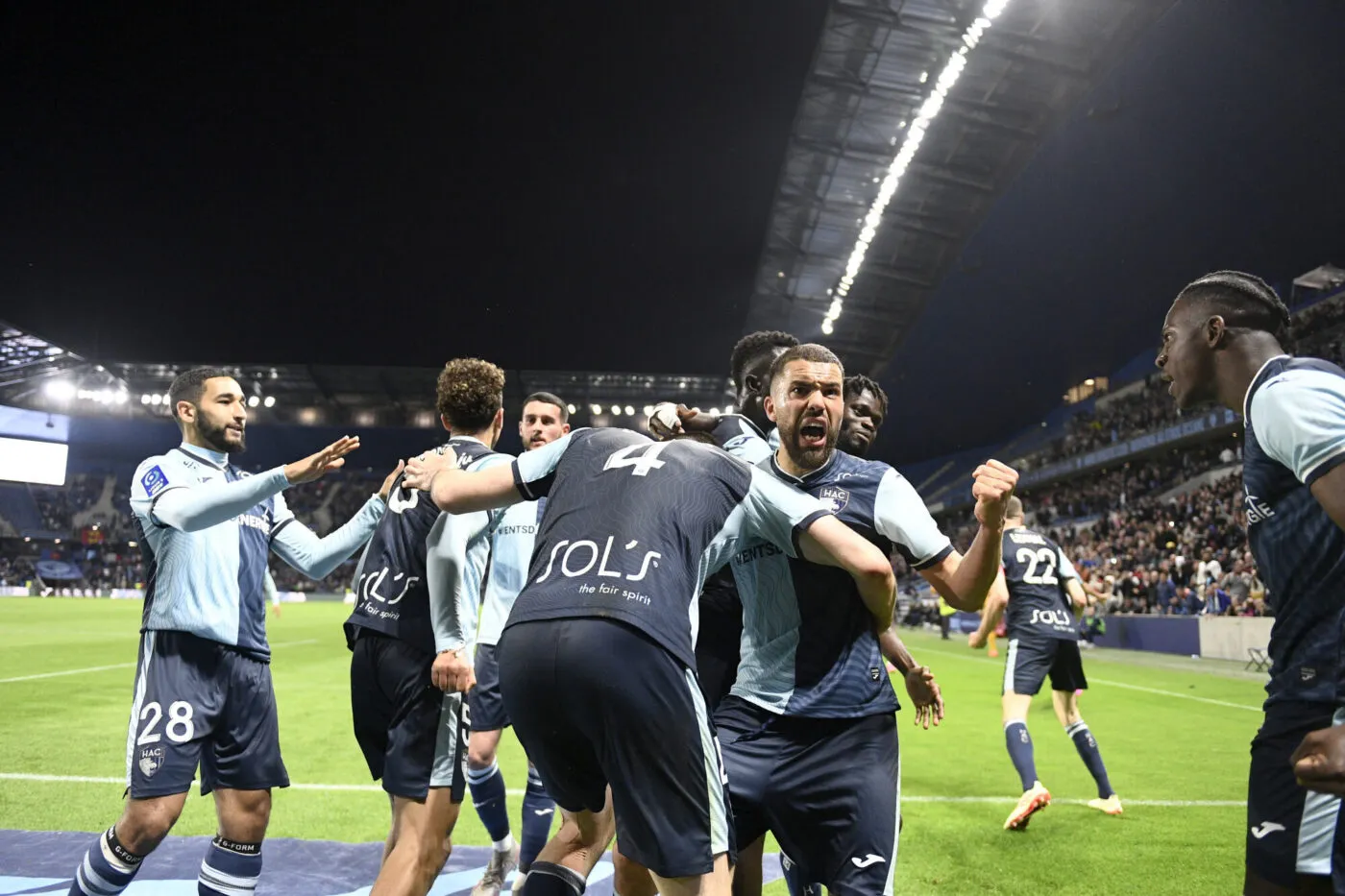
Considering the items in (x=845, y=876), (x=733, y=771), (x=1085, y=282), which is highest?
(x=1085, y=282)

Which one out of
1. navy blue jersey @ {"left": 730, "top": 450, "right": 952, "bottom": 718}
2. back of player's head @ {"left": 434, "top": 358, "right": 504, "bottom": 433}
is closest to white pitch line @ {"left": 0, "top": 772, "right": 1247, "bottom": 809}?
back of player's head @ {"left": 434, "top": 358, "right": 504, "bottom": 433}

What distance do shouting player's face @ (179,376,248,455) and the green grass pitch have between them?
2.86m

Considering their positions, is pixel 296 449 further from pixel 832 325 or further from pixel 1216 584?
pixel 1216 584

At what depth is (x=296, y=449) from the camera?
59.6m

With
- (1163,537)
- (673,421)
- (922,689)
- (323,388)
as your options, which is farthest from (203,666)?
(323,388)

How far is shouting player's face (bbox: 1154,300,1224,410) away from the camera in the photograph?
2789 millimetres

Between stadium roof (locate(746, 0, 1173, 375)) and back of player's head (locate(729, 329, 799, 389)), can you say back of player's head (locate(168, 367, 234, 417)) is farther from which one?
stadium roof (locate(746, 0, 1173, 375))

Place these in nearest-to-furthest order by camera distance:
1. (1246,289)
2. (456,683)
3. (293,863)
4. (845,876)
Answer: (1246,289) → (845,876) → (456,683) → (293,863)

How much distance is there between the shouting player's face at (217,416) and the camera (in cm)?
443

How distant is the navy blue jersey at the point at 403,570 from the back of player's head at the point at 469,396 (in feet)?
0.34

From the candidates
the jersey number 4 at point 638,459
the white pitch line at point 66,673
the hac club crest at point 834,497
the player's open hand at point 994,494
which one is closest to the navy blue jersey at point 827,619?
the hac club crest at point 834,497

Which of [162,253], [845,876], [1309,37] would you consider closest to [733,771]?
[845,876]

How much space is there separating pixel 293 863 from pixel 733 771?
128 inches

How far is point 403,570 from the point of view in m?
4.24
